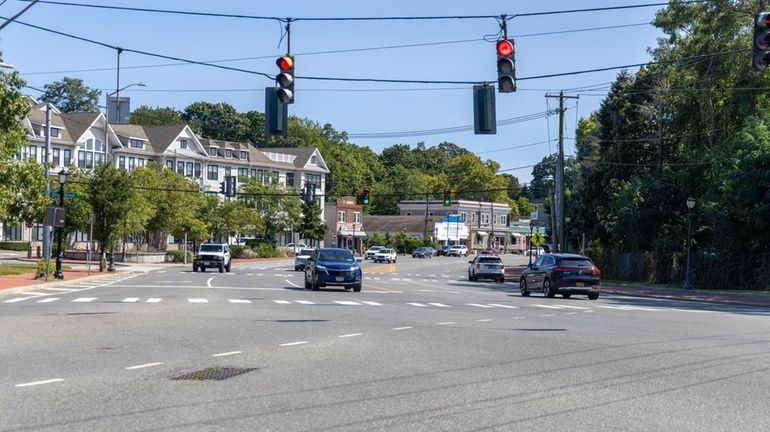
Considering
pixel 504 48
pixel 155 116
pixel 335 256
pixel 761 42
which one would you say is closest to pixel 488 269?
pixel 335 256

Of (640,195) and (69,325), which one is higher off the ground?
(640,195)

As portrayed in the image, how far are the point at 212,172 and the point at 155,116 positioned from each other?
131 feet

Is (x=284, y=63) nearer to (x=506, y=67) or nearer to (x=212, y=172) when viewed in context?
(x=506, y=67)

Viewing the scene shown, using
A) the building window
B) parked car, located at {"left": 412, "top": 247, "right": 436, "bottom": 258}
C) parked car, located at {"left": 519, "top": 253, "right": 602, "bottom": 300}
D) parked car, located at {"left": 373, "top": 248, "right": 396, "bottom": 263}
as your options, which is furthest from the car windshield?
parked car, located at {"left": 412, "top": 247, "right": 436, "bottom": 258}

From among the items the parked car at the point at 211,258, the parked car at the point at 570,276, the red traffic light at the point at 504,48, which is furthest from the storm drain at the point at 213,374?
the parked car at the point at 211,258

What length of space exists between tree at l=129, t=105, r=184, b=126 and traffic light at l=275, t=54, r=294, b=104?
125 metres

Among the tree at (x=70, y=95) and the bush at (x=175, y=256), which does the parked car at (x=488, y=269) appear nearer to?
the bush at (x=175, y=256)

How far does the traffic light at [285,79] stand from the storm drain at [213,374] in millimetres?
11121

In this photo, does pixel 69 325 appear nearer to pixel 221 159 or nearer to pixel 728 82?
pixel 728 82

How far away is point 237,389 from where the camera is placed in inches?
427

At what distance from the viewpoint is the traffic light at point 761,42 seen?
17.7m

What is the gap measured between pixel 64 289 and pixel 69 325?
17.3m

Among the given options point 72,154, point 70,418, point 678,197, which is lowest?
point 70,418

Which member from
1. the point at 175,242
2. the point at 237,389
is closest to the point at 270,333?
the point at 237,389
